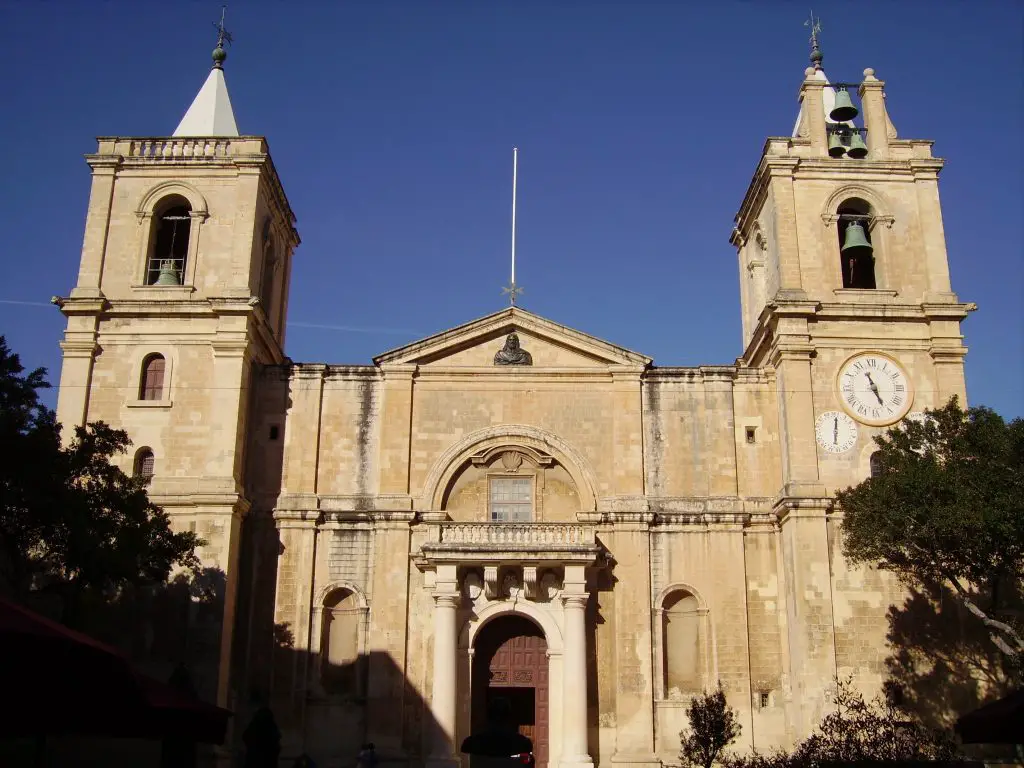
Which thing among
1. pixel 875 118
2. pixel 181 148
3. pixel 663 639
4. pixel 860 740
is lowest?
pixel 860 740

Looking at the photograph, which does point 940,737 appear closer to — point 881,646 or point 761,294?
point 881,646

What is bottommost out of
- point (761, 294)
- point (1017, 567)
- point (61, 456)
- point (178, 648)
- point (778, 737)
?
point (778, 737)

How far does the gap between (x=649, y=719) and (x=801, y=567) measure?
524cm

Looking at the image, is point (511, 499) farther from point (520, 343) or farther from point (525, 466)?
point (520, 343)

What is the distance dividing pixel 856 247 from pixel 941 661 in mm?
11026

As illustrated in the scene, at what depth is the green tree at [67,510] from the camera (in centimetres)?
2120

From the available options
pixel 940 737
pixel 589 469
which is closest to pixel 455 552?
pixel 589 469

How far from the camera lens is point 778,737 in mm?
27141

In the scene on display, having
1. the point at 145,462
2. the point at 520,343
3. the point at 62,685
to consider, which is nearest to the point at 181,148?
the point at 145,462

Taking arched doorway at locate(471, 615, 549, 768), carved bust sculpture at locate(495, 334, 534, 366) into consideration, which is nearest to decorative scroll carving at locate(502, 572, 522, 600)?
arched doorway at locate(471, 615, 549, 768)

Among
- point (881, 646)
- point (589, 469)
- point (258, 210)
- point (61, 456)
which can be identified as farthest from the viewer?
point (258, 210)

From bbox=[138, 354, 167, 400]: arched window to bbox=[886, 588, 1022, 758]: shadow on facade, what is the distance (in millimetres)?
19390

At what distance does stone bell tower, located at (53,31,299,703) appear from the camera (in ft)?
90.7

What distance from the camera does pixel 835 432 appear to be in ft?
92.8
